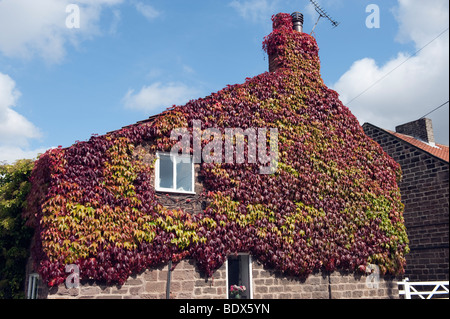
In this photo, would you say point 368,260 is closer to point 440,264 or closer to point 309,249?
point 309,249

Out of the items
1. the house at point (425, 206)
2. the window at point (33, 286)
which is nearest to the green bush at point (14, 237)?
the window at point (33, 286)

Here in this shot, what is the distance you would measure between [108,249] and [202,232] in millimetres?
2455

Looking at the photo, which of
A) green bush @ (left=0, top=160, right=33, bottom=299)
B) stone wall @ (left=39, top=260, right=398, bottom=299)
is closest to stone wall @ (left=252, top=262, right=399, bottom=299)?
stone wall @ (left=39, top=260, right=398, bottom=299)

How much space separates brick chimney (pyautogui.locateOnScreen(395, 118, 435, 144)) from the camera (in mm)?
21266

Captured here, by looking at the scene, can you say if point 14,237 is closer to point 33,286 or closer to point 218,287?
point 33,286

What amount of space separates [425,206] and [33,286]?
14.5 m

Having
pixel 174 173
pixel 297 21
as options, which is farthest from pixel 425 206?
pixel 174 173

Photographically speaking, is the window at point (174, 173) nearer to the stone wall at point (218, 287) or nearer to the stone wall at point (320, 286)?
the stone wall at point (218, 287)

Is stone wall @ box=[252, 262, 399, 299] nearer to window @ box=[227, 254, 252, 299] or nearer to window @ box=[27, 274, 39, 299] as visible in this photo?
window @ box=[227, 254, 252, 299]

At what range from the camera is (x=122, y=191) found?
1091 cm

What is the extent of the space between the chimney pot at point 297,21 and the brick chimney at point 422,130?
8.58 m

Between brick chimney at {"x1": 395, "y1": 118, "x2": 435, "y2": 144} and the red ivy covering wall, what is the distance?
7034 millimetres

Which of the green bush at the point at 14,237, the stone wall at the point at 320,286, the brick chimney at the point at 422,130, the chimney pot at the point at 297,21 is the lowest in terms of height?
the stone wall at the point at 320,286

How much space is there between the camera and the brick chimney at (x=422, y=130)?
69.8 ft
